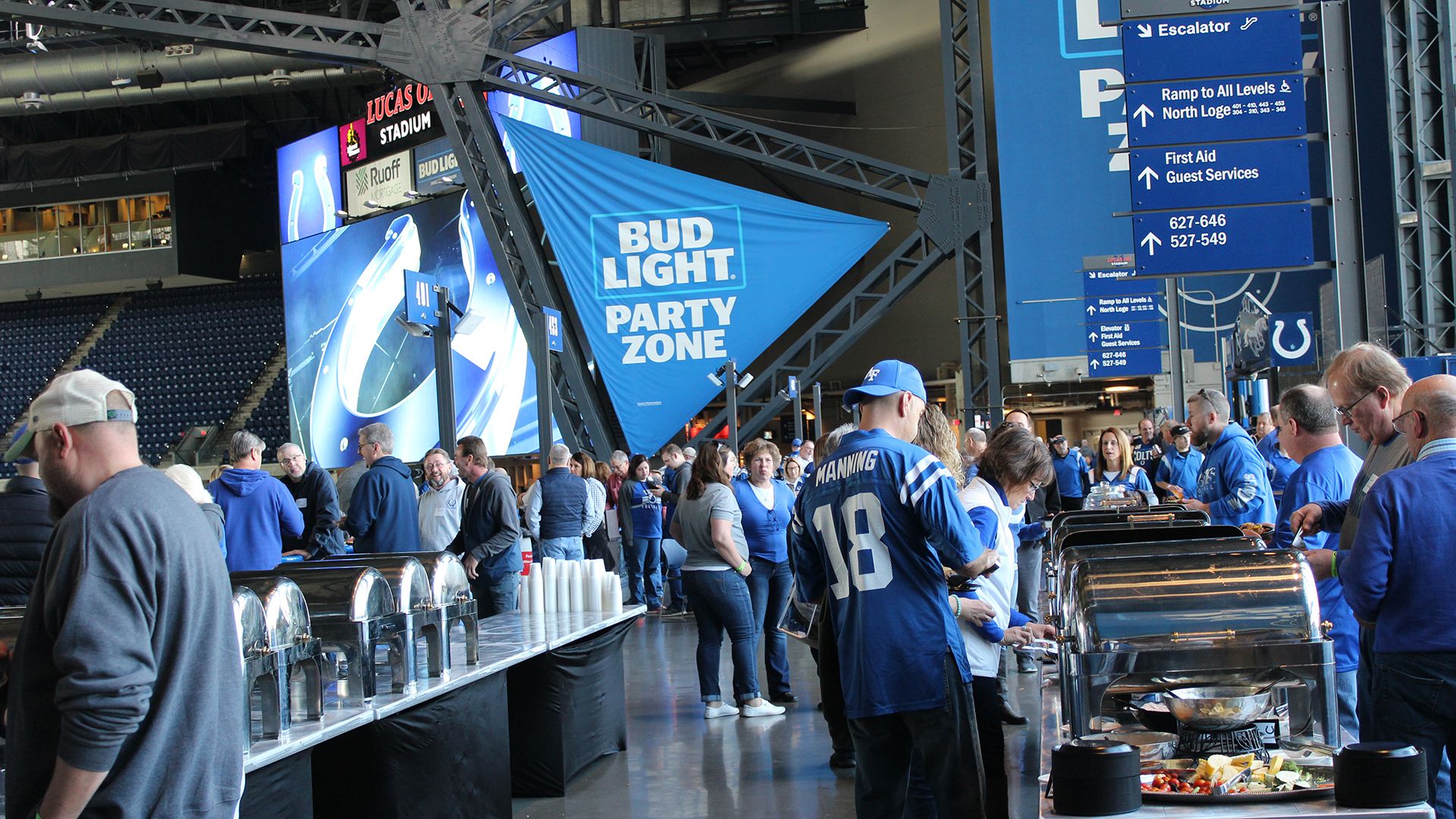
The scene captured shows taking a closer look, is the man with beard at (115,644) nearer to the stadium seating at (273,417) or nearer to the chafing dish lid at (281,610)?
the chafing dish lid at (281,610)

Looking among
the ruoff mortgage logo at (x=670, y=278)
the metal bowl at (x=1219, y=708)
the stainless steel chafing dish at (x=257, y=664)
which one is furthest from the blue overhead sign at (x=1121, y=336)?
the metal bowl at (x=1219, y=708)

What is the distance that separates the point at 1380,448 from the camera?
4.00 metres

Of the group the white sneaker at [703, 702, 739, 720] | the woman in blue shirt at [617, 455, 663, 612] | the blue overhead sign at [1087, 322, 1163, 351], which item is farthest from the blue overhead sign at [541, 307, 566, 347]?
the blue overhead sign at [1087, 322, 1163, 351]

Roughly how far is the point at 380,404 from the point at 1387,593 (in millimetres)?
25271

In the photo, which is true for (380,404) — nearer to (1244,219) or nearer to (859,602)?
(1244,219)

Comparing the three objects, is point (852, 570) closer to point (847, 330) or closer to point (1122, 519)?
point (1122, 519)

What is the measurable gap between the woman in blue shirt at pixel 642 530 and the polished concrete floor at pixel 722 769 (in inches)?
174

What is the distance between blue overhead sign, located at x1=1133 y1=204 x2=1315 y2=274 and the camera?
8.16 m

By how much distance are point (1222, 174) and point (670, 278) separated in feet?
37.2

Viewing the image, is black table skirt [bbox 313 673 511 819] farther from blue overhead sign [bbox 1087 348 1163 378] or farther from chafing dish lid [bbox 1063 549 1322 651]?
blue overhead sign [bbox 1087 348 1163 378]

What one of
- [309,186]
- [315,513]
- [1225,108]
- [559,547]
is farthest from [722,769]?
[309,186]

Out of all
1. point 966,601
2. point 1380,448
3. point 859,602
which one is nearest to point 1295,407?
point 1380,448

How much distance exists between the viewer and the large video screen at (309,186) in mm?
28172

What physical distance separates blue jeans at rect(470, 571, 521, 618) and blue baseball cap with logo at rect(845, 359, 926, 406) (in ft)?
14.4
